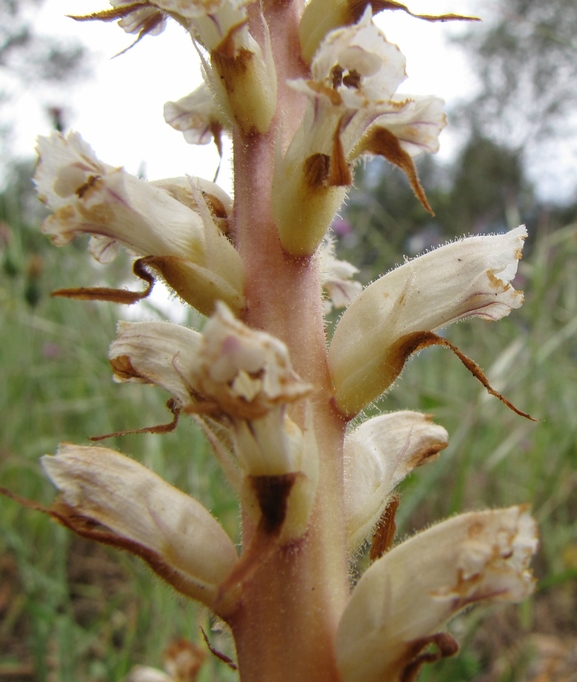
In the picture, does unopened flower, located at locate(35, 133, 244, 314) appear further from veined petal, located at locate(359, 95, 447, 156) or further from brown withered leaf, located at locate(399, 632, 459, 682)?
brown withered leaf, located at locate(399, 632, 459, 682)

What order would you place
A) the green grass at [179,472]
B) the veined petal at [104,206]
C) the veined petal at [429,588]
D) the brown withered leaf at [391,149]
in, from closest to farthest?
1. the veined petal at [429,588]
2. the veined petal at [104,206]
3. the brown withered leaf at [391,149]
4. the green grass at [179,472]

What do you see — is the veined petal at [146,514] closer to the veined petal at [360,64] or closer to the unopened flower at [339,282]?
the unopened flower at [339,282]

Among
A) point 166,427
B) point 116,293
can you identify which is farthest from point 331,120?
point 166,427

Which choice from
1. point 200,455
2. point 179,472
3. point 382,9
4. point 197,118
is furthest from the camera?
point 179,472

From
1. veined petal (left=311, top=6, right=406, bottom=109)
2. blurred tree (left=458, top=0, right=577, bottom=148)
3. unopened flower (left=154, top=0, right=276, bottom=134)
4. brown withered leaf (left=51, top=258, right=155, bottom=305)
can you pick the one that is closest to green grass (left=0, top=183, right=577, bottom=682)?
brown withered leaf (left=51, top=258, right=155, bottom=305)

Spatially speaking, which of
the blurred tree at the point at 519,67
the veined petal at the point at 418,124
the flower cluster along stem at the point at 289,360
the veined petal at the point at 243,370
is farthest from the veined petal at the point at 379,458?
the blurred tree at the point at 519,67

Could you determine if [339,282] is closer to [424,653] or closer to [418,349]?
[418,349]
